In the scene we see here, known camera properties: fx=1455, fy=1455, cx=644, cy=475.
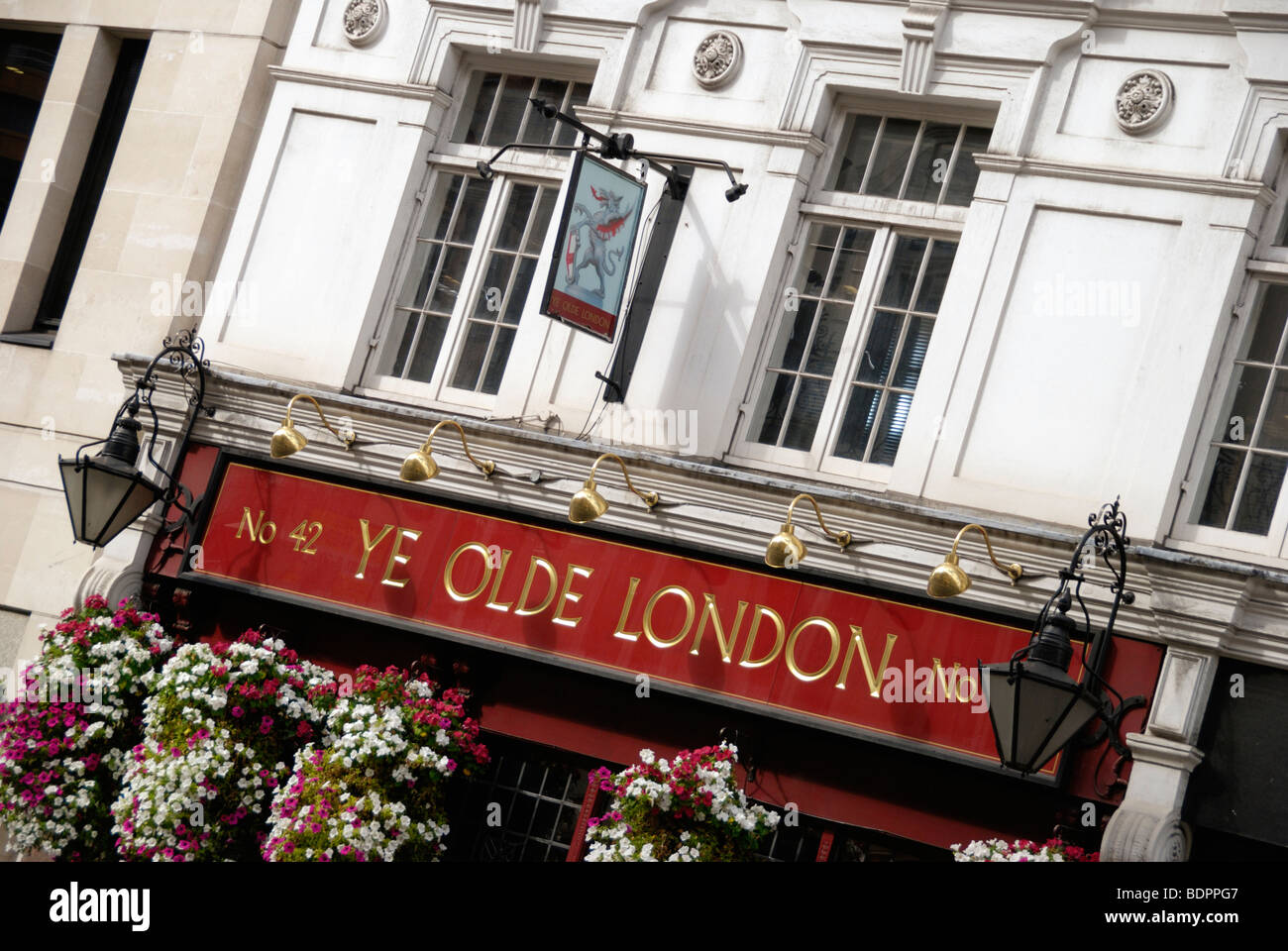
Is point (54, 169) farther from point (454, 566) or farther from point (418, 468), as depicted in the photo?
point (454, 566)

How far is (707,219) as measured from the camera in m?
10.1

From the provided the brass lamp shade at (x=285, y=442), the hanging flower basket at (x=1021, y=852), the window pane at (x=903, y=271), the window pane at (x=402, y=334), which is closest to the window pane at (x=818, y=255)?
the window pane at (x=903, y=271)

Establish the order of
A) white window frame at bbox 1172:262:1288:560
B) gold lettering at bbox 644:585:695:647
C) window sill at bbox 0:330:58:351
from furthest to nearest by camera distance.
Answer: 1. window sill at bbox 0:330:58:351
2. gold lettering at bbox 644:585:695:647
3. white window frame at bbox 1172:262:1288:560

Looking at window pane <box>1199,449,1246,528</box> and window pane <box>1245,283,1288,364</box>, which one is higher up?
window pane <box>1245,283,1288,364</box>

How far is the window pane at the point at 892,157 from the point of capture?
9992mm

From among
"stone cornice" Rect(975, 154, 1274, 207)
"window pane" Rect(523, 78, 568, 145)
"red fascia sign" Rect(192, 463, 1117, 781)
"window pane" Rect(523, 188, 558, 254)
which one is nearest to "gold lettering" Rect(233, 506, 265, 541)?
"red fascia sign" Rect(192, 463, 1117, 781)

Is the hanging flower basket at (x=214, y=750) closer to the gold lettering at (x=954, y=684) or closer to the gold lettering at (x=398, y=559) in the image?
the gold lettering at (x=398, y=559)

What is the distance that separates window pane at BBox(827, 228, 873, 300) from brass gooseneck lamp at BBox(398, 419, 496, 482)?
2647mm

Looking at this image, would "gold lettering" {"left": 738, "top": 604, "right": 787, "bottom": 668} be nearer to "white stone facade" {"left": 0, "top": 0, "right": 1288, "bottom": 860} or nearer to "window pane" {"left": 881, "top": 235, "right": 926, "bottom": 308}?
"white stone facade" {"left": 0, "top": 0, "right": 1288, "bottom": 860}

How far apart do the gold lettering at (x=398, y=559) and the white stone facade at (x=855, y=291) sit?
416 millimetres

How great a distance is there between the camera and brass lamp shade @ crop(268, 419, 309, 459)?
10016 mm

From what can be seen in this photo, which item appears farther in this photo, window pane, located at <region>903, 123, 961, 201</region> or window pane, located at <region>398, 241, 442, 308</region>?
window pane, located at <region>398, 241, 442, 308</region>

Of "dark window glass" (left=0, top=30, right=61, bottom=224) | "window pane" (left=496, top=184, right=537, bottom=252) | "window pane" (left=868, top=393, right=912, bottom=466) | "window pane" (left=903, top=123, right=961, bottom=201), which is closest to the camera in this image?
"window pane" (left=868, top=393, right=912, bottom=466)

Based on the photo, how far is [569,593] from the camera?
31.8ft
